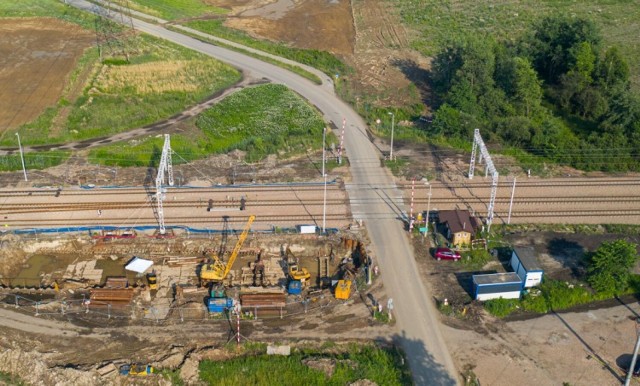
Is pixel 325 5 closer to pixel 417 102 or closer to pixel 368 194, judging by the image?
pixel 417 102

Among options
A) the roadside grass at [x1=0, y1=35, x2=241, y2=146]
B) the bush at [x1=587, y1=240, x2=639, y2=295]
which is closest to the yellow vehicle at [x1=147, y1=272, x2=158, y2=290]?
the roadside grass at [x1=0, y1=35, x2=241, y2=146]

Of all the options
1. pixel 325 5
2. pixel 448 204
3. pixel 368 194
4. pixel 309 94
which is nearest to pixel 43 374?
pixel 368 194

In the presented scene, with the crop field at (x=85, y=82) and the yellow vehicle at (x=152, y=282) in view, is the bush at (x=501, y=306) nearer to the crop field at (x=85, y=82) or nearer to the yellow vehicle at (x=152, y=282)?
the yellow vehicle at (x=152, y=282)

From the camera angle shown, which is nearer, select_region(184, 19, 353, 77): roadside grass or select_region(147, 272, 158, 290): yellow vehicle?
select_region(147, 272, 158, 290): yellow vehicle

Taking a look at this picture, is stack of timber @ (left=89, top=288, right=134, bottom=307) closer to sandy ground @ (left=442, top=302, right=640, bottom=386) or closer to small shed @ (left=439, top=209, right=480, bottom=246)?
sandy ground @ (left=442, top=302, right=640, bottom=386)

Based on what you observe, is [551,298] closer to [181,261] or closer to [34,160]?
[181,261]

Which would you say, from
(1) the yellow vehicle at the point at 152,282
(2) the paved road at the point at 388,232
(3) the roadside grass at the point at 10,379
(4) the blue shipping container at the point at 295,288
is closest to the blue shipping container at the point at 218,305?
(4) the blue shipping container at the point at 295,288
